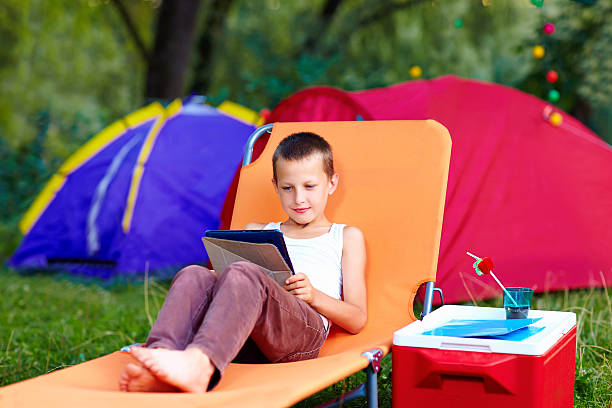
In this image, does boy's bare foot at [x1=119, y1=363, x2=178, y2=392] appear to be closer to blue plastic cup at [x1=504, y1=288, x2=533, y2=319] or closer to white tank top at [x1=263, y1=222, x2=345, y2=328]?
white tank top at [x1=263, y1=222, x2=345, y2=328]

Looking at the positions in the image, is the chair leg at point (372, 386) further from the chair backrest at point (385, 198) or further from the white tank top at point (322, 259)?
the white tank top at point (322, 259)

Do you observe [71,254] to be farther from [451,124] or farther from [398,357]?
[398,357]

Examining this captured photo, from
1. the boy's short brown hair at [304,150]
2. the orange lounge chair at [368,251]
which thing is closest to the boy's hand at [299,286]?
the orange lounge chair at [368,251]

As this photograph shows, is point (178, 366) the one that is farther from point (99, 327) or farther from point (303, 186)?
point (99, 327)

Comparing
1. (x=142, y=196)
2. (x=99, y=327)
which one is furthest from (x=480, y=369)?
(x=142, y=196)

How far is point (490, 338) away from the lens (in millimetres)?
2012

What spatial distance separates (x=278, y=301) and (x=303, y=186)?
1.71ft

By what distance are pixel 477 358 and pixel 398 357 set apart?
0.22 meters

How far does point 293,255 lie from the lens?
2590 mm

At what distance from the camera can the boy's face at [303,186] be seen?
8.25 feet

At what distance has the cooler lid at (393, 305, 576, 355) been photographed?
1869mm

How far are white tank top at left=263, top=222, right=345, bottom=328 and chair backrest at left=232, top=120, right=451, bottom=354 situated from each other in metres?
0.13

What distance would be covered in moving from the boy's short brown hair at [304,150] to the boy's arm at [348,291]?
10.1 inches

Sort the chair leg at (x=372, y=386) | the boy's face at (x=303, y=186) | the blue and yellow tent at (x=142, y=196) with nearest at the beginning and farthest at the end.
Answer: the chair leg at (x=372, y=386)
the boy's face at (x=303, y=186)
the blue and yellow tent at (x=142, y=196)
